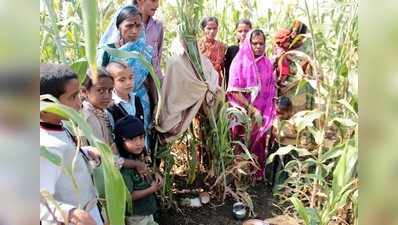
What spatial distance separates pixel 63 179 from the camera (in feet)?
2.87

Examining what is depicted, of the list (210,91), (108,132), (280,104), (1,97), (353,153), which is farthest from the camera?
(280,104)

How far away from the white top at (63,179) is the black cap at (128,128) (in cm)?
40

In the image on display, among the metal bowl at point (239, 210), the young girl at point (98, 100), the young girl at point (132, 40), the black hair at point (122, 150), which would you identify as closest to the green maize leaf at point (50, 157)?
the young girl at point (98, 100)

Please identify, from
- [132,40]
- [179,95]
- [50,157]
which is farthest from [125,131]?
[50,157]

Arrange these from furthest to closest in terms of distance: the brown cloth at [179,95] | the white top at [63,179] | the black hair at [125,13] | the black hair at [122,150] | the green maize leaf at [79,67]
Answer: the brown cloth at [179,95] < the black hair at [125,13] < the black hair at [122,150] < the green maize leaf at [79,67] < the white top at [63,179]

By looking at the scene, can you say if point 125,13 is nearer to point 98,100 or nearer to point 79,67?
point 98,100

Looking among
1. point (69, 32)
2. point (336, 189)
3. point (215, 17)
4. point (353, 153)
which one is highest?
point (215, 17)

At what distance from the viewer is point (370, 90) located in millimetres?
334

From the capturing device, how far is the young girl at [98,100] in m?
1.30

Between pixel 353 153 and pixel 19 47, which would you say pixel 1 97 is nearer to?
pixel 19 47

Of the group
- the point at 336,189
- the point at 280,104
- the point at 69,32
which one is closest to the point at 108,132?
the point at 69,32

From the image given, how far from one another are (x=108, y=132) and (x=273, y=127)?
3.54 feet

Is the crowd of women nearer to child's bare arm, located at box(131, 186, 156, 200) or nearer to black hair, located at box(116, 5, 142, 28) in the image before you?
black hair, located at box(116, 5, 142, 28)

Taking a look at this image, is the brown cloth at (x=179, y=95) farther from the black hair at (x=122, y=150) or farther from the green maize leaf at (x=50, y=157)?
the green maize leaf at (x=50, y=157)
